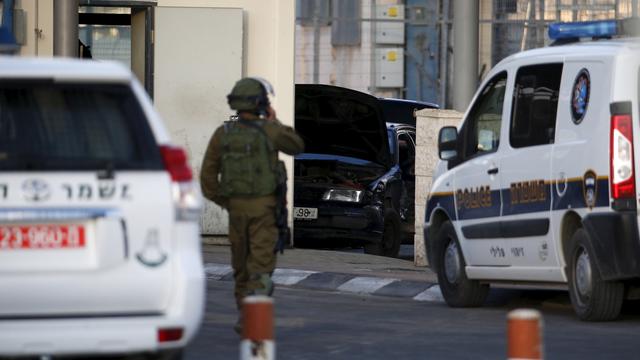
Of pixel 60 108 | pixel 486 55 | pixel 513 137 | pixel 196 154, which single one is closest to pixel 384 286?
pixel 513 137

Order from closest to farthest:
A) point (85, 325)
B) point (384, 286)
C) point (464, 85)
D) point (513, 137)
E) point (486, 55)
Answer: point (85, 325) < point (513, 137) < point (384, 286) < point (464, 85) < point (486, 55)

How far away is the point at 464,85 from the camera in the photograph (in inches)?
668

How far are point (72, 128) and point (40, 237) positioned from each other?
511 millimetres

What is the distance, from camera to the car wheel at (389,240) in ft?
63.9

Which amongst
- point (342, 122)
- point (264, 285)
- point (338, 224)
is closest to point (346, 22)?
point (342, 122)

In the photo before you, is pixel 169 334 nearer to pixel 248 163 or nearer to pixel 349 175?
pixel 248 163

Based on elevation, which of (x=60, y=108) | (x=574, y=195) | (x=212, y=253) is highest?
(x=60, y=108)

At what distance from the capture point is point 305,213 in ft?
61.9

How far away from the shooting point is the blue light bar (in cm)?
1204

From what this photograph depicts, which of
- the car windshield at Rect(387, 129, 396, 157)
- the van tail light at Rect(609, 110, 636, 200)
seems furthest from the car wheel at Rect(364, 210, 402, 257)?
the van tail light at Rect(609, 110, 636, 200)

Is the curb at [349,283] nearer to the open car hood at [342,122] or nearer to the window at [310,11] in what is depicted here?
the open car hood at [342,122]

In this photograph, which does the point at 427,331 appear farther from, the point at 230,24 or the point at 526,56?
the point at 230,24

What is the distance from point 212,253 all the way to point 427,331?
20.7ft

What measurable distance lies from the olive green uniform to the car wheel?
361 inches
